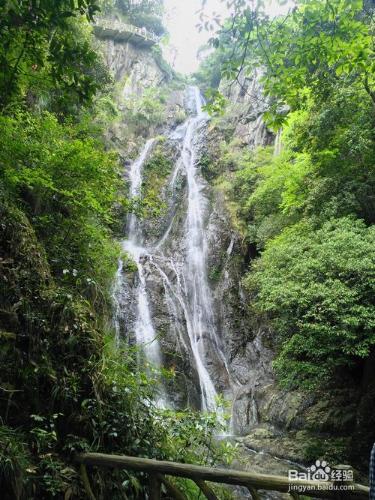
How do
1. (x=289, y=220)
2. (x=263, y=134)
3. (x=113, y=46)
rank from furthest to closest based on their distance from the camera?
(x=113, y=46)
(x=263, y=134)
(x=289, y=220)

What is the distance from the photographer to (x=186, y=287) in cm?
1295

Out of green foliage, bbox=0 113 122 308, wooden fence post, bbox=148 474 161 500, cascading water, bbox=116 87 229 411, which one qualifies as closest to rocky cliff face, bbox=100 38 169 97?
cascading water, bbox=116 87 229 411

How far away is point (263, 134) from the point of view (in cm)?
1762

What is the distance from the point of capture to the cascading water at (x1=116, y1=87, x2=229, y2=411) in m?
10.9

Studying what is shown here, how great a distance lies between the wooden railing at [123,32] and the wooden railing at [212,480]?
26.0 metres

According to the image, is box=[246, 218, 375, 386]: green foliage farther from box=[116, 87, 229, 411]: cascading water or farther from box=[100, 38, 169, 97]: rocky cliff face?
box=[100, 38, 169, 97]: rocky cliff face

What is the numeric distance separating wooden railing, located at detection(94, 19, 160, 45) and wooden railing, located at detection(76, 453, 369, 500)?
85.3 feet

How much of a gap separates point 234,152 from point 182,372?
1156cm

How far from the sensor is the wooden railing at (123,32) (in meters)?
24.2

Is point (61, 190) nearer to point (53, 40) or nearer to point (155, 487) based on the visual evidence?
point (53, 40)

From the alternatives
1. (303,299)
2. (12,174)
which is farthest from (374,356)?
(12,174)

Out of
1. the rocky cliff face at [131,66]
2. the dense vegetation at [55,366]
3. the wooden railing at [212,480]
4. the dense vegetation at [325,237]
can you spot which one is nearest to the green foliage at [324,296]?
the dense vegetation at [325,237]

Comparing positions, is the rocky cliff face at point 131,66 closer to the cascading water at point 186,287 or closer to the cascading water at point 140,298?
the cascading water at point 186,287

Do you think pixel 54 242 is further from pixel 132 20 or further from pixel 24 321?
pixel 132 20
